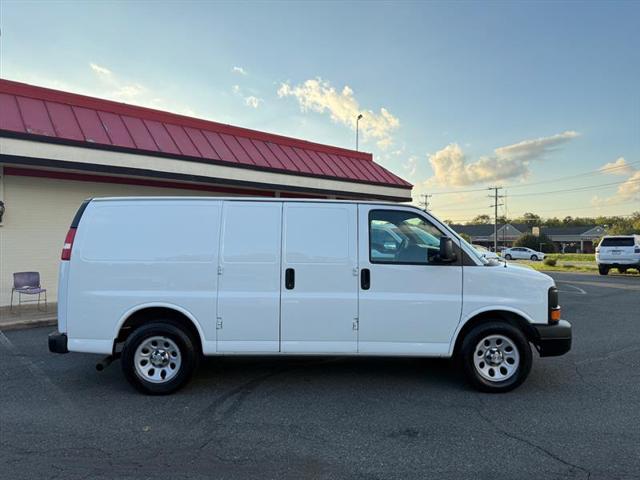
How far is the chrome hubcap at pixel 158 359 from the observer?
4.57 meters

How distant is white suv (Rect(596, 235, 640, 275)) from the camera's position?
20.5 metres

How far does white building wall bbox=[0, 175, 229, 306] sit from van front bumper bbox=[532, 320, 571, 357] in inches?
389

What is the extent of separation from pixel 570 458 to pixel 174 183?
411 inches

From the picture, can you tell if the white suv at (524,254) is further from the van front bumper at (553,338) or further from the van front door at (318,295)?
the van front door at (318,295)

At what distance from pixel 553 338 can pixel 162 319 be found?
4.37 meters

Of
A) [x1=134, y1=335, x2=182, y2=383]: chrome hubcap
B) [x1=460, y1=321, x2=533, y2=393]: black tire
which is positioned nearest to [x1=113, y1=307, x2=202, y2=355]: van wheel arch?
[x1=134, y1=335, x2=182, y2=383]: chrome hubcap

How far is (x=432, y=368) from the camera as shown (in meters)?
5.55

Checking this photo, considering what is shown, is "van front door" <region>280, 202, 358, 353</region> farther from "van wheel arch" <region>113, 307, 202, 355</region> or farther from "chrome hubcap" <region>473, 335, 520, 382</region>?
"chrome hubcap" <region>473, 335, 520, 382</region>

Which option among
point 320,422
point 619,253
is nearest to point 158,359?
point 320,422

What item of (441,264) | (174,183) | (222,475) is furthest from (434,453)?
(174,183)

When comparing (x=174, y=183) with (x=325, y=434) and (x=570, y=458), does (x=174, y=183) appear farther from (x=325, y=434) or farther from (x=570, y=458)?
(x=570, y=458)

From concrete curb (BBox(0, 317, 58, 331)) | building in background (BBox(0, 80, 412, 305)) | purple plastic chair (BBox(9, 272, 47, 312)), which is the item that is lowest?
concrete curb (BBox(0, 317, 58, 331))

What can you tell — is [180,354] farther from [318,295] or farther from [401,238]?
[401,238]

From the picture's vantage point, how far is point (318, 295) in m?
4.64
